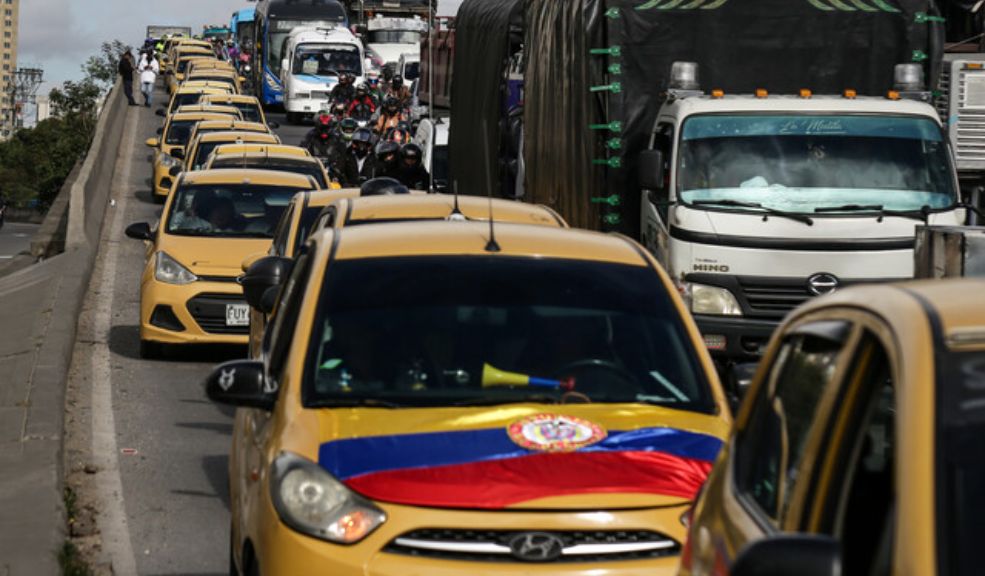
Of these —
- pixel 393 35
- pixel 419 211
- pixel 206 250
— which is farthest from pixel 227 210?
pixel 393 35

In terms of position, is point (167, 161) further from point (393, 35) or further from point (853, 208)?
point (393, 35)

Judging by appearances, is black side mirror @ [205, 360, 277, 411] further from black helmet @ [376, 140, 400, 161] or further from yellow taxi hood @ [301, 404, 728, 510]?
black helmet @ [376, 140, 400, 161]

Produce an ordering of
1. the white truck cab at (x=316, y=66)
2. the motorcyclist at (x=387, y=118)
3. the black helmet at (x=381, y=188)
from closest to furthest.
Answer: the black helmet at (x=381, y=188) < the motorcyclist at (x=387, y=118) < the white truck cab at (x=316, y=66)

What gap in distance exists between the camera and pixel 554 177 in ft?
60.0

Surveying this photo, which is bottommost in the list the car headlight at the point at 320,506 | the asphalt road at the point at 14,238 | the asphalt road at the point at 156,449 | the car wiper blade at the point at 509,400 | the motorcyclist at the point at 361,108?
the asphalt road at the point at 14,238

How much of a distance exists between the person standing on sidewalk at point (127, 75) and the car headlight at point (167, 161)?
2591 cm

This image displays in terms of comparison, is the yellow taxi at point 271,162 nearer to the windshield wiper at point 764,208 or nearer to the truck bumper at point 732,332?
the windshield wiper at point 764,208

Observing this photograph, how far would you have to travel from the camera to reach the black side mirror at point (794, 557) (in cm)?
300

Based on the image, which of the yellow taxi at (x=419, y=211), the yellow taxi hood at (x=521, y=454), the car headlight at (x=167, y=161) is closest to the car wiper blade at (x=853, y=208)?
the yellow taxi at (x=419, y=211)

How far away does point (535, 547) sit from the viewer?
18.1 feet

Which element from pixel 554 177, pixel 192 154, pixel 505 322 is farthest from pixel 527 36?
pixel 505 322

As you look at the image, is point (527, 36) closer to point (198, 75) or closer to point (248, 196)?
point (248, 196)

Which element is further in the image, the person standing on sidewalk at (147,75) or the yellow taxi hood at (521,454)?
the person standing on sidewalk at (147,75)

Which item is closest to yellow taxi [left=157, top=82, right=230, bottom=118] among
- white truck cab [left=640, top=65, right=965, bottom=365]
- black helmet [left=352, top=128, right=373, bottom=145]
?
black helmet [left=352, top=128, right=373, bottom=145]
